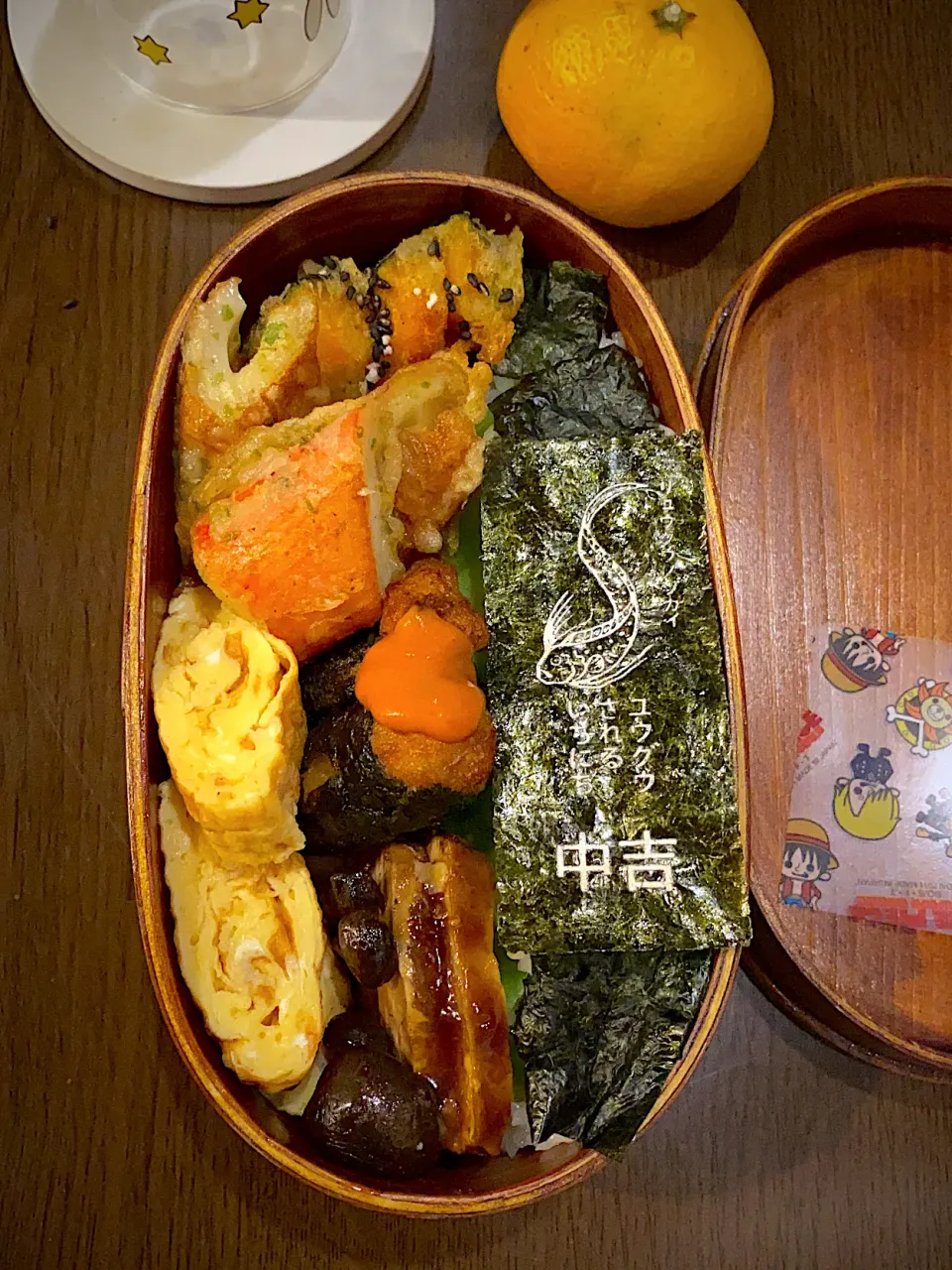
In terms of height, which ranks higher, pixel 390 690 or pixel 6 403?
pixel 6 403

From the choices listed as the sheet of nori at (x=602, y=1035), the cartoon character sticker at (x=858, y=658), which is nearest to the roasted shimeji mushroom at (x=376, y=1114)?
the sheet of nori at (x=602, y=1035)

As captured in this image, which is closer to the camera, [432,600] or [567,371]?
[432,600]

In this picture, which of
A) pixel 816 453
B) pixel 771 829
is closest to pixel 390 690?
pixel 771 829

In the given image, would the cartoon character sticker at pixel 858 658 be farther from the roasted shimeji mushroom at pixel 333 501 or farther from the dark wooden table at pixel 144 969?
the roasted shimeji mushroom at pixel 333 501

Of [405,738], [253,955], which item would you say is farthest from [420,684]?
[253,955]

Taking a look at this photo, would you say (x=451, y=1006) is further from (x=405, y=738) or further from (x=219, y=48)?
(x=219, y=48)

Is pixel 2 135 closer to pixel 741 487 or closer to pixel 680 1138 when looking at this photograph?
pixel 741 487
